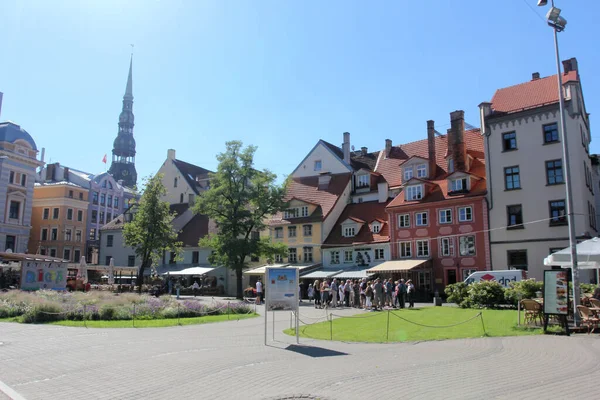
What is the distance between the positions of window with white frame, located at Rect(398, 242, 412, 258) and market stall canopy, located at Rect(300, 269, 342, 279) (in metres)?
5.76

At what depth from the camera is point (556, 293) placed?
15.1 meters

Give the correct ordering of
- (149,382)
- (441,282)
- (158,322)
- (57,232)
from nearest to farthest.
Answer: (149,382) < (158,322) < (441,282) < (57,232)

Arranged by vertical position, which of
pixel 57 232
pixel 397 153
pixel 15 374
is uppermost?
pixel 397 153

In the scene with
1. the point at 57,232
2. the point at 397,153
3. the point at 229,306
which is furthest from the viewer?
the point at 57,232

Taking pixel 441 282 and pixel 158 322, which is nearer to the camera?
pixel 158 322

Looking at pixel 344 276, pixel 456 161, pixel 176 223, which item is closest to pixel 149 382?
pixel 344 276

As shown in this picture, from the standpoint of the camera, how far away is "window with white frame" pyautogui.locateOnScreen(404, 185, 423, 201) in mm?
43344

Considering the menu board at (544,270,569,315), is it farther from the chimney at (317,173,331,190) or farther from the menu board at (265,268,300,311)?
the chimney at (317,173,331,190)

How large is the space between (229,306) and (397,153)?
32.0m

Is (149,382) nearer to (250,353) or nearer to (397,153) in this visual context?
(250,353)

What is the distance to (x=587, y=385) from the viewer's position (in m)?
8.52

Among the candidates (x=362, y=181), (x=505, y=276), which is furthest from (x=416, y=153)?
(x=505, y=276)

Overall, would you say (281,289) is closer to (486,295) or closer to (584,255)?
(584,255)

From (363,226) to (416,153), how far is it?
9.48 meters
